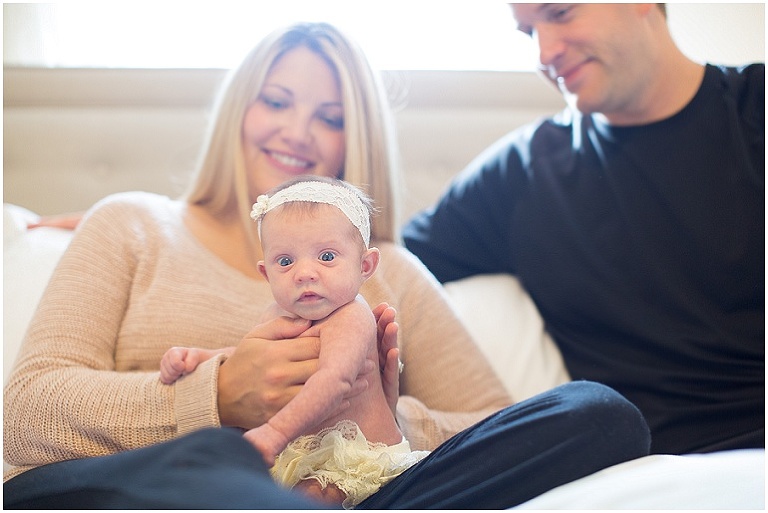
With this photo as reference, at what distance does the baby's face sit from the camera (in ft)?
2.36

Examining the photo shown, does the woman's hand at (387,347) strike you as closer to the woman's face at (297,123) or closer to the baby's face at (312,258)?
the baby's face at (312,258)

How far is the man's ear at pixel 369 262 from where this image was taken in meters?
0.75

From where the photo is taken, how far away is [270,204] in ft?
2.43

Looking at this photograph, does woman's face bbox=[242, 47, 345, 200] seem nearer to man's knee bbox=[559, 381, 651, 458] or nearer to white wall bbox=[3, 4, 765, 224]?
man's knee bbox=[559, 381, 651, 458]

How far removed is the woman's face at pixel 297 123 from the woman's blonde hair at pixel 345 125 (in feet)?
0.04

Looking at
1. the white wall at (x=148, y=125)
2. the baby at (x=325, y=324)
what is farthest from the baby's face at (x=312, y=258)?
the white wall at (x=148, y=125)

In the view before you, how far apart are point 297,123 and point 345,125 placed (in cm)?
7

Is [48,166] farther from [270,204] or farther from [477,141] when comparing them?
[270,204]

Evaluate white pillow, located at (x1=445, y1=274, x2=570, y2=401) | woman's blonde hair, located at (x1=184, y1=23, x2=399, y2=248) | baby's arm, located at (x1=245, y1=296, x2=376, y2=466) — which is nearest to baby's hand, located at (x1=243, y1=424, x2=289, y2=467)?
baby's arm, located at (x1=245, y1=296, x2=376, y2=466)

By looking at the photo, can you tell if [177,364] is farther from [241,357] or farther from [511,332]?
[511,332]

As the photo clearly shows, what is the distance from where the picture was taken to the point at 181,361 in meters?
0.86

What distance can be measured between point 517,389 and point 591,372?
0.42 ft

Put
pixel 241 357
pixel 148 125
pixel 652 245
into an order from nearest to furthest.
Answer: pixel 241 357 < pixel 652 245 < pixel 148 125

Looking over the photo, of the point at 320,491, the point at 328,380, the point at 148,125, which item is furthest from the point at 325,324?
the point at 148,125
